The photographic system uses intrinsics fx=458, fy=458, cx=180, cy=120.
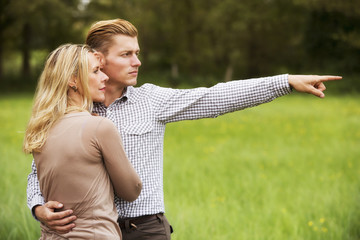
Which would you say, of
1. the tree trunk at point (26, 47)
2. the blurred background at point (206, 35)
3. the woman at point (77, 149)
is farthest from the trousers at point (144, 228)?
the tree trunk at point (26, 47)

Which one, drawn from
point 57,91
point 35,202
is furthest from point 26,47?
point 57,91

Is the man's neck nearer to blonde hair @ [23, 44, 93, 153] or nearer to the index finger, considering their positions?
blonde hair @ [23, 44, 93, 153]

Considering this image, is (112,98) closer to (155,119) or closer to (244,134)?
(155,119)

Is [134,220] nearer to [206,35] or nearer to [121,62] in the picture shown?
[121,62]

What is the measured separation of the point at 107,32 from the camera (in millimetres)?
2408

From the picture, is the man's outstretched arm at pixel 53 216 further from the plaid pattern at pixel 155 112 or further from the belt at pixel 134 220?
the belt at pixel 134 220

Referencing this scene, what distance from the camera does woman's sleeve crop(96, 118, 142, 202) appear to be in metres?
1.84

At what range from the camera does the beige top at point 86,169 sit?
1.84 meters

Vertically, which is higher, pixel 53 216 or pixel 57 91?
pixel 57 91

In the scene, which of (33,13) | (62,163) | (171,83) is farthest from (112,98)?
(171,83)

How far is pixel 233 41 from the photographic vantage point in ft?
114

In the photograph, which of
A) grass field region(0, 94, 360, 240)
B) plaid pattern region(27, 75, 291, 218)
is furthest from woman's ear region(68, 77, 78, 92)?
grass field region(0, 94, 360, 240)

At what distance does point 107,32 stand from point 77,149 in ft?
2.67

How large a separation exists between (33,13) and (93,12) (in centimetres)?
651
